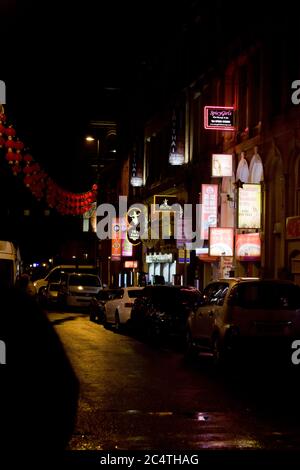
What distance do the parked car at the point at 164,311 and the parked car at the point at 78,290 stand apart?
13312mm

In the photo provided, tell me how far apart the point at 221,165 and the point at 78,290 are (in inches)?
369

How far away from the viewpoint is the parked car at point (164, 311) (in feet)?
69.7

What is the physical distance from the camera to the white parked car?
2567 centimetres

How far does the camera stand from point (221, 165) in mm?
32812

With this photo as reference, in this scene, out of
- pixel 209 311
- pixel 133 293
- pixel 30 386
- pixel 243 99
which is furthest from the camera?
pixel 243 99

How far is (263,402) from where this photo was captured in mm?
11492

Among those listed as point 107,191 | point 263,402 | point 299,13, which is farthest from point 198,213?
point 107,191

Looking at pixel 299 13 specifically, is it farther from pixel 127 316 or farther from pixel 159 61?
pixel 159 61

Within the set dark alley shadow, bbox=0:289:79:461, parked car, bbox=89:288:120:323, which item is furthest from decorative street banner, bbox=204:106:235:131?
dark alley shadow, bbox=0:289:79:461

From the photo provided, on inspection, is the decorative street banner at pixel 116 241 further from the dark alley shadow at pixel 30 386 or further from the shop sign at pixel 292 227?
the dark alley shadow at pixel 30 386

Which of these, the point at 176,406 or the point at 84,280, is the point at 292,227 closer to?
the point at 84,280

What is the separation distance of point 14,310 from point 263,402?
4.66m

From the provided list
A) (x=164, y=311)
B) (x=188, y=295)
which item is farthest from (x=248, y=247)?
(x=164, y=311)

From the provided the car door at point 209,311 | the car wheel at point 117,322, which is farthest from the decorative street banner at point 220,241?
the car door at point 209,311
